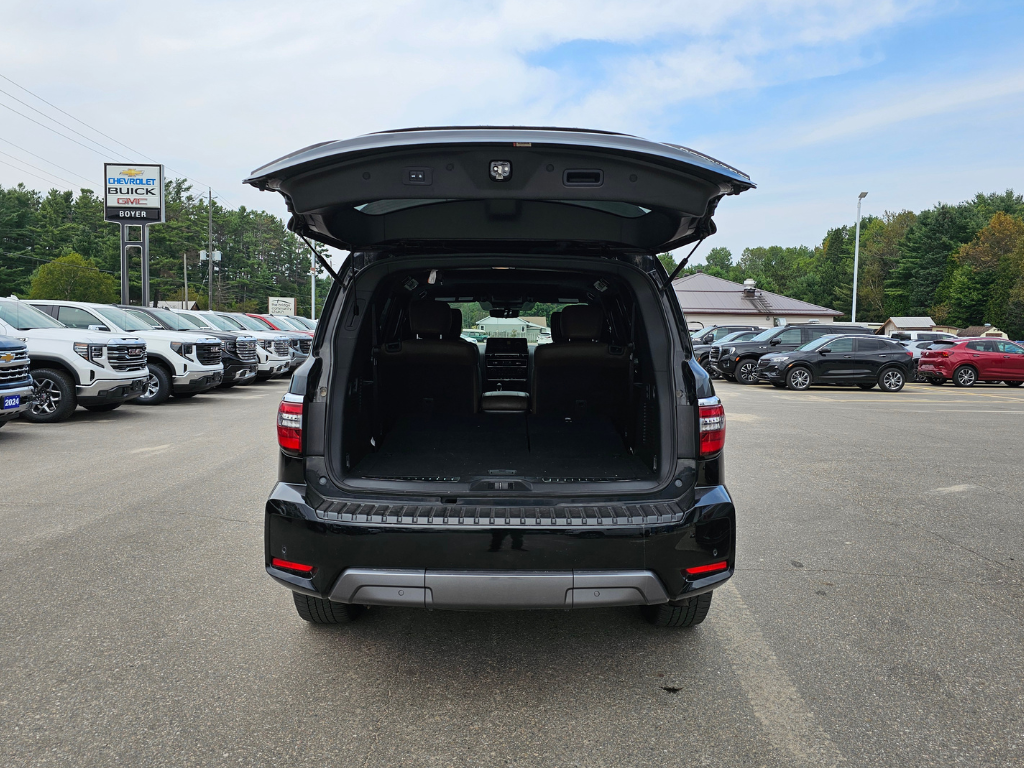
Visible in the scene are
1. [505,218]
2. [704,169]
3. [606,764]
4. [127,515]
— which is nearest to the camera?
[606,764]

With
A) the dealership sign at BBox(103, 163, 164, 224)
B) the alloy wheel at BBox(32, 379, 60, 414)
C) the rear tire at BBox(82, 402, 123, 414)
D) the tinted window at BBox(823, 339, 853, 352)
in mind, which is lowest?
the rear tire at BBox(82, 402, 123, 414)

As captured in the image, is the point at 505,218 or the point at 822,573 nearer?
the point at 505,218

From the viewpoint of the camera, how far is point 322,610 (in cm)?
339

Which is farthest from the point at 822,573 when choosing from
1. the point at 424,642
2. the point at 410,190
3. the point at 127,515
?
the point at 127,515

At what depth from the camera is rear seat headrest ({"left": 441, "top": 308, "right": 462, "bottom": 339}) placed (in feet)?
16.3

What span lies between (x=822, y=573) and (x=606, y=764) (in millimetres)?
2528

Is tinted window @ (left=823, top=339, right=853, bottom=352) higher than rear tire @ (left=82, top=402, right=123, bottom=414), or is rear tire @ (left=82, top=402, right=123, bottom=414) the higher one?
tinted window @ (left=823, top=339, right=853, bottom=352)

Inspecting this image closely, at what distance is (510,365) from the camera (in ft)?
23.2

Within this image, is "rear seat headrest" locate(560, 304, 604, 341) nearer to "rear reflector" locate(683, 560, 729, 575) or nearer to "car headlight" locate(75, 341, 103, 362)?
"rear reflector" locate(683, 560, 729, 575)

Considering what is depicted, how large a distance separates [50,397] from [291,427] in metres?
9.50

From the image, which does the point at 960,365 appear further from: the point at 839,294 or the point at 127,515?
the point at 839,294

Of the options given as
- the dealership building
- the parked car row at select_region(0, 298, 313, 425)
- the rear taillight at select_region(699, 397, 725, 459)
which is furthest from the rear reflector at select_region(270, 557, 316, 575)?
the dealership building

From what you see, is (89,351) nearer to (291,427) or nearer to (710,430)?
(291,427)

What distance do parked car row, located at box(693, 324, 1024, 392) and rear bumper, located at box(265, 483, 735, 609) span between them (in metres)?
18.2
